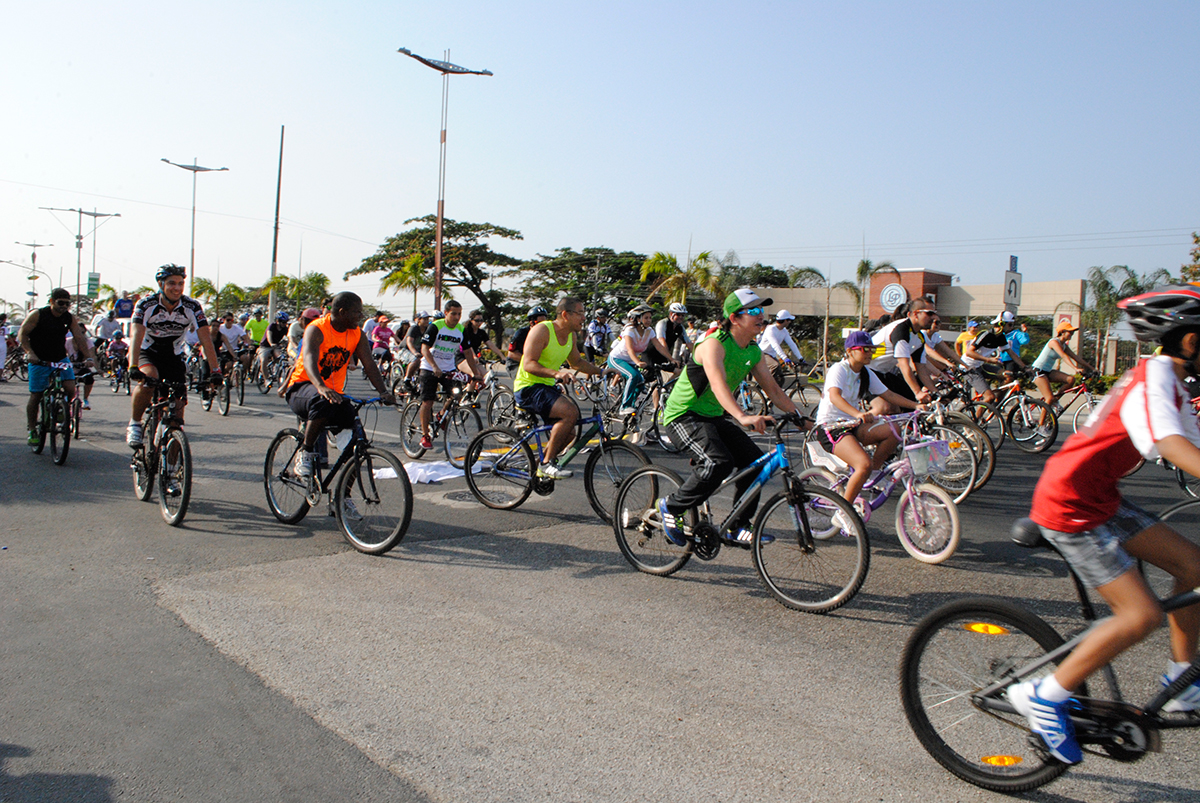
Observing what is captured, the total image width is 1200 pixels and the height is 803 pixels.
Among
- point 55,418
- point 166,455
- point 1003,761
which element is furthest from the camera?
point 55,418

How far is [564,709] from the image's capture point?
3.70 meters

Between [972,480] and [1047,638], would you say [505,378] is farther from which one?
[1047,638]

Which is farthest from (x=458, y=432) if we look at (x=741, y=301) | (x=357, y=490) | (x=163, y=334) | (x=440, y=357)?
(x=741, y=301)

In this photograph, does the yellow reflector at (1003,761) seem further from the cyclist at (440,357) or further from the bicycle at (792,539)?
the cyclist at (440,357)

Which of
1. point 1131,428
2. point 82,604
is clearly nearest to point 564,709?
point 1131,428

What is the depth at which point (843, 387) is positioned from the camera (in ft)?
23.3

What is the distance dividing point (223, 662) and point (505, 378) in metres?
25.3

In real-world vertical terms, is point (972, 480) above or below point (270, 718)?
above

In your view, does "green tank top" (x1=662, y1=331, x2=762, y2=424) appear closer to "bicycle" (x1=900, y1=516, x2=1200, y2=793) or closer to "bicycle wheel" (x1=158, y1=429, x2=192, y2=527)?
"bicycle" (x1=900, y1=516, x2=1200, y2=793)

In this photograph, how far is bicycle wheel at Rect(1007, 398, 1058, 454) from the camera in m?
12.0

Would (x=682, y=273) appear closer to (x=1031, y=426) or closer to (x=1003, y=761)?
(x=1031, y=426)

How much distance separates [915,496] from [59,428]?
28.7 ft

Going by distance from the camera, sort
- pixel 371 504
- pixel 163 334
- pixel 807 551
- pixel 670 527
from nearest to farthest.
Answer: pixel 807 551
pixel 670 527
pixel 371 504
pixel 163 334

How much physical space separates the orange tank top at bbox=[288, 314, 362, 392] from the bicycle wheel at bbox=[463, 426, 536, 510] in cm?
137
